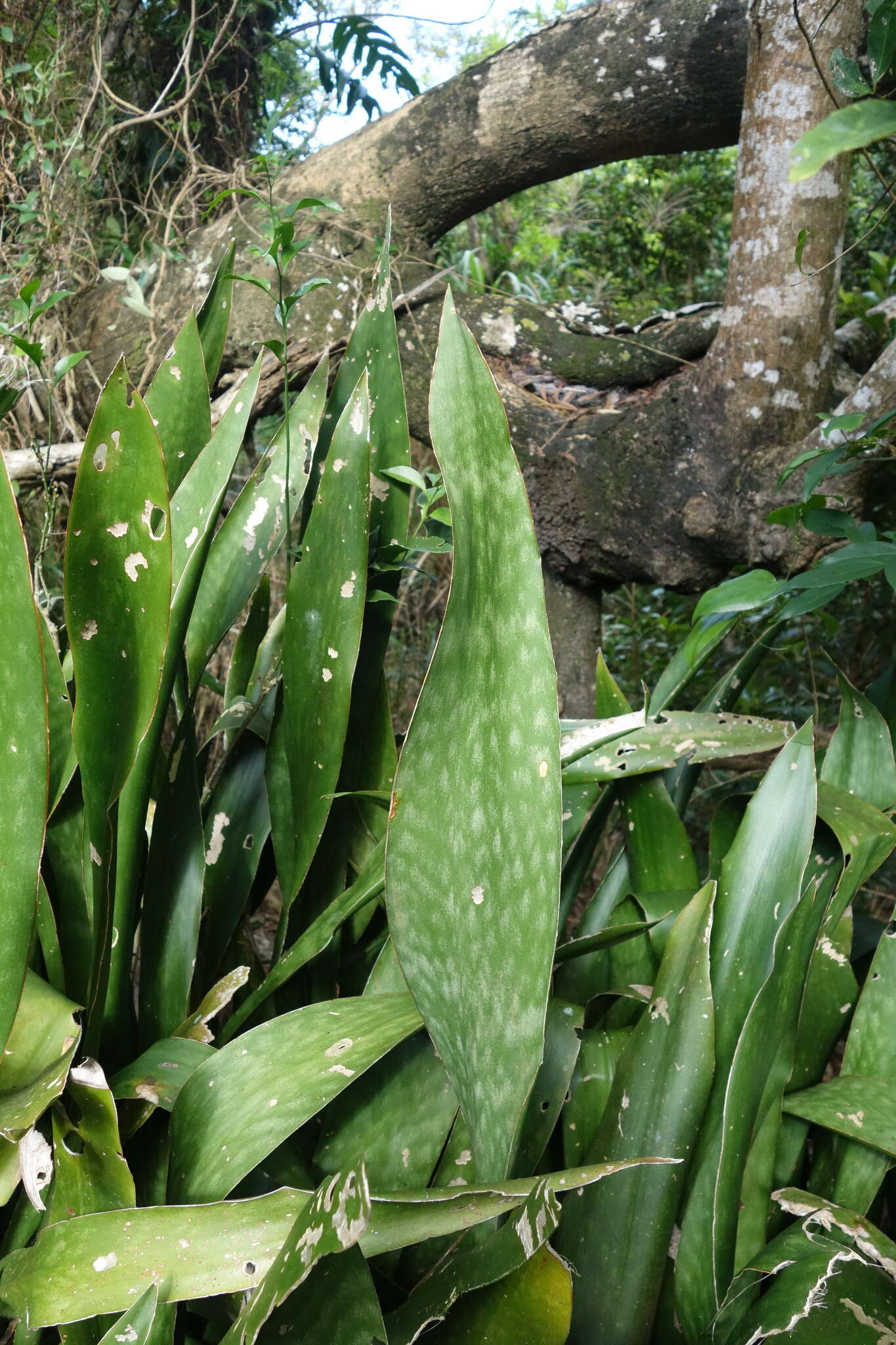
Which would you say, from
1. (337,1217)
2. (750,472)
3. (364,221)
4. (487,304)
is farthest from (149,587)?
(364,221)

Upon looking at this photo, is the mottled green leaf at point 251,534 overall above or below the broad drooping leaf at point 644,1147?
above

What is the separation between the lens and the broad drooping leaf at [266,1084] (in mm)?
410

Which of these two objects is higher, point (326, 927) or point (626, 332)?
point (626, 332)

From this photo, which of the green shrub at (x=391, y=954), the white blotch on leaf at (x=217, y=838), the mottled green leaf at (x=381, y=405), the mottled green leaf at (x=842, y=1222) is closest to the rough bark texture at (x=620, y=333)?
the mottled green leaf at (x=381, y=405)

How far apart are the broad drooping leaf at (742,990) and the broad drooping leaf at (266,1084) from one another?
6.4 inches

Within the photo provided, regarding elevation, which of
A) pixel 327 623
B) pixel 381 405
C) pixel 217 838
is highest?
pixel 381 405

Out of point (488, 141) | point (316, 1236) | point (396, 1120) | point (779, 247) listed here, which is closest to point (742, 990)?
point (396, 1120)

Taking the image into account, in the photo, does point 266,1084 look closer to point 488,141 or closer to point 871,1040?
point 871,1040

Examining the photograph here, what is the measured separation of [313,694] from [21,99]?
1742 millimetres

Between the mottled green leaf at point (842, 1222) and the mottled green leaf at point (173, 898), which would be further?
the mottled green leaf at point (173, 898)

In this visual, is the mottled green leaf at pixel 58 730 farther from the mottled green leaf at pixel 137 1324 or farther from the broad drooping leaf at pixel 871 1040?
the broad drooping leaf at pixel 871 1040

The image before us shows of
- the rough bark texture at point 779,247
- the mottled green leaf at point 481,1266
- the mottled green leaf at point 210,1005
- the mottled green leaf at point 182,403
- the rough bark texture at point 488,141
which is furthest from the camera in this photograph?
the rough bark texture at point 488,141

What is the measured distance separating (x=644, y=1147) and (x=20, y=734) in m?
0.34

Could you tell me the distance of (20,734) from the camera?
36cm
